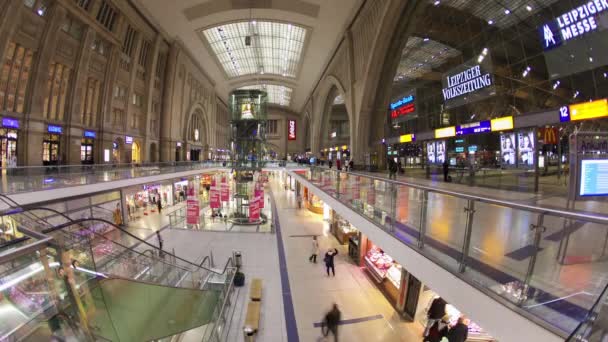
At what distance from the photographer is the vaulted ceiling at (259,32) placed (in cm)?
2591

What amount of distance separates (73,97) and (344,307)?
22.4 meters

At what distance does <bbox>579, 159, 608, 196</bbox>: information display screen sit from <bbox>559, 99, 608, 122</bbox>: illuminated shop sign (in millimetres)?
5103

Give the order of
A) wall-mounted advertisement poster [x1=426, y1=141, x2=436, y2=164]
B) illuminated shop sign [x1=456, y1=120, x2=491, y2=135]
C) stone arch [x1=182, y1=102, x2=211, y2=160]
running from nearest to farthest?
illuminated shop sign [x1=456, y1=120, x2=491, y2=135] → wall-mounted advertisement poster [x1=426, y1=141, x2=436, y2=164] → stone arch [x1=182, y1=102, x2=211, y2=160]

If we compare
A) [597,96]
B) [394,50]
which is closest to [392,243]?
[597,96]

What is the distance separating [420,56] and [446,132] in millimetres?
8447

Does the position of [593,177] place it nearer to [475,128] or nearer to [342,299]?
[342,299]

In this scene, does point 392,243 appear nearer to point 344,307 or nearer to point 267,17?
point 344,307

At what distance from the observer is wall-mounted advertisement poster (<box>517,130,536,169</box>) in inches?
364

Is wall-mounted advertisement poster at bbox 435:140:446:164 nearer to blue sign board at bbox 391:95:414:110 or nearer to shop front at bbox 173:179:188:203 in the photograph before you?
blue sign board at bbox 391:95:414:110

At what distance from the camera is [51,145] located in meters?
18.8

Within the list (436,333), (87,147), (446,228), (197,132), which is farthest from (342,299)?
(197,132)

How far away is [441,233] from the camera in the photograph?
3.98m

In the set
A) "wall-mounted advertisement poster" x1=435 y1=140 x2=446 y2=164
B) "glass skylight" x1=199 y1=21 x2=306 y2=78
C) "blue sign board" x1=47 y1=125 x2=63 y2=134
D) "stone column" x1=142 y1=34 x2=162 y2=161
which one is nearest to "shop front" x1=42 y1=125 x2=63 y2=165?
"blue sign board" x1=47 y1=125 x2=63 y2=134

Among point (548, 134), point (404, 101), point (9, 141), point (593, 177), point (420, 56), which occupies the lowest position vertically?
point (593, 177)
